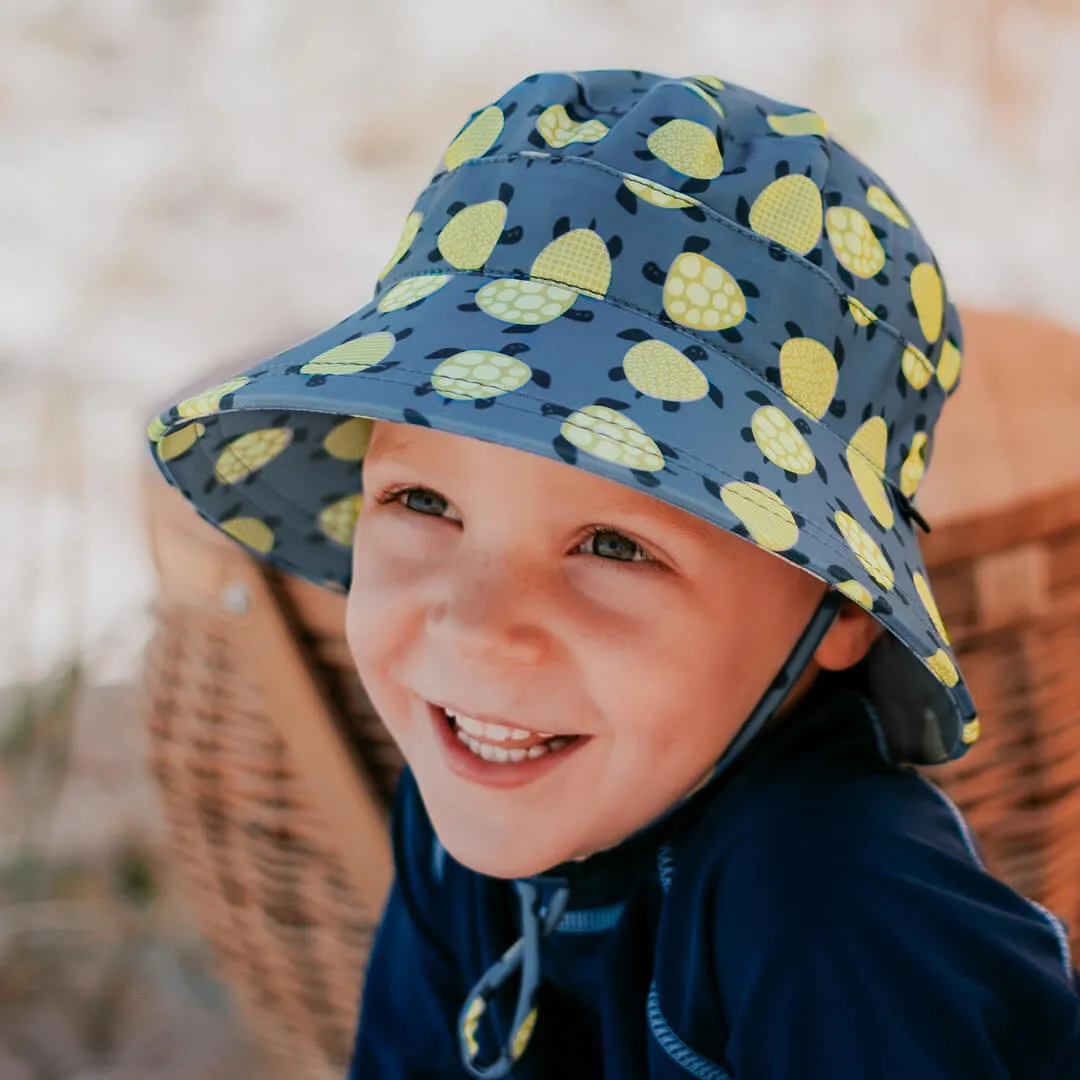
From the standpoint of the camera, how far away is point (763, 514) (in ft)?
2.17

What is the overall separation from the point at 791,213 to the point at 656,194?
8 centimetres

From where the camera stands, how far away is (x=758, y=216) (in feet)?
2.43

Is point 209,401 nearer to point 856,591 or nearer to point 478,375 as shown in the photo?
point 478,375

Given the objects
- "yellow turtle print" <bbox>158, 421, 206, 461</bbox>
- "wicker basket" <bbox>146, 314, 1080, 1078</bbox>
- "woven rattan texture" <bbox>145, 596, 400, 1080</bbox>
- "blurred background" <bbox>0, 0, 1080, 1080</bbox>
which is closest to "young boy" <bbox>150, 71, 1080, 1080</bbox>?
"yellow turtle print" <bbox>158, 421, 206, 461</bbox>

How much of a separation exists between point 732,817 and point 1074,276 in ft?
8.49

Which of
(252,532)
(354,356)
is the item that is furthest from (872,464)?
(252,532)

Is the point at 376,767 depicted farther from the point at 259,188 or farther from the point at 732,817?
the point at 259,188

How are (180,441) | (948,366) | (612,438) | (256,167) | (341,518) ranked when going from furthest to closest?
(256,167), (341,518), (180,441), (948,366), (612,438)

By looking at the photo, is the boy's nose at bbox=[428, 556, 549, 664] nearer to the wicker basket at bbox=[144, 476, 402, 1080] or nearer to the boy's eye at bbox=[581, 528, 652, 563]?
the boy's eye at bbox=[581, 528, 652, 563]

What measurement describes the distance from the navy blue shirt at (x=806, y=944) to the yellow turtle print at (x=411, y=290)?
36cm

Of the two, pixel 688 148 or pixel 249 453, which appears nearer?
pixel 688 148

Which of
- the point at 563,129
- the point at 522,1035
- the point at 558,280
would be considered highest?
the point at 563,129

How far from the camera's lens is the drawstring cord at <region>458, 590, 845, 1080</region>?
847 millimetres

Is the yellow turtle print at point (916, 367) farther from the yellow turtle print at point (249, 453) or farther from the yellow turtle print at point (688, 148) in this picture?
the yellow turtle print at point (249, 453)
